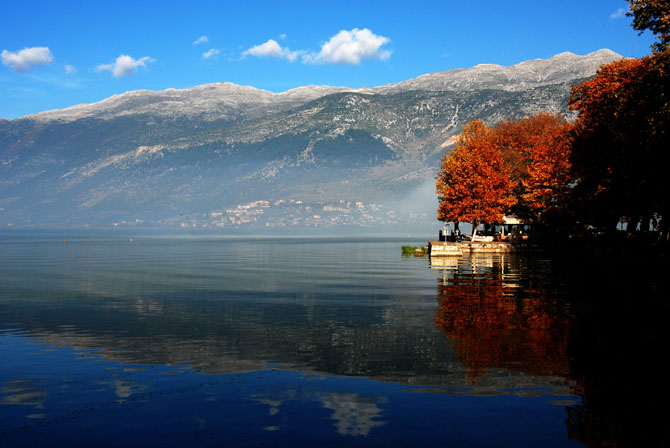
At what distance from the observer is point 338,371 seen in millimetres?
18031

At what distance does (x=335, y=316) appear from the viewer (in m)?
29.6

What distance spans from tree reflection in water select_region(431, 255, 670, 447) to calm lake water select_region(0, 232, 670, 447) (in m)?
0.06

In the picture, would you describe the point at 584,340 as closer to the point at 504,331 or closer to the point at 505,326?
the point at 504,331

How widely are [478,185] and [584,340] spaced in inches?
3040

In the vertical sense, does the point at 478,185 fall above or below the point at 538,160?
below

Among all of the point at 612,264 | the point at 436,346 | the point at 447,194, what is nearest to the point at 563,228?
the point at 447,194

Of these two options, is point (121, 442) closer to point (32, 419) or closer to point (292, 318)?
point (32, 419)

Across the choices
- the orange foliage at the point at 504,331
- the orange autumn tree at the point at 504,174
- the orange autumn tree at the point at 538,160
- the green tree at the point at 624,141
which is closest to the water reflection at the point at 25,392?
the orange foliage at the point at 504,331

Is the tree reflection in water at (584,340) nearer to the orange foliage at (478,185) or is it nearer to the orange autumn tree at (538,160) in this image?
the orange autumn tree at (538,160)

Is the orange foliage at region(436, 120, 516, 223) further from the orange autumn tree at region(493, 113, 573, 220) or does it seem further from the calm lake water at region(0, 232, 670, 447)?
the calm lake water at region(0, 232, 670, 447)

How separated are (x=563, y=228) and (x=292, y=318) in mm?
80087

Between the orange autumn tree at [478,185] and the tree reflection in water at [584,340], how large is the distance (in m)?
51.6

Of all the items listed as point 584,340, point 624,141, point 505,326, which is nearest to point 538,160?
point 624,141

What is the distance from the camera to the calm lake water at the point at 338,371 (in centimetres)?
1293
